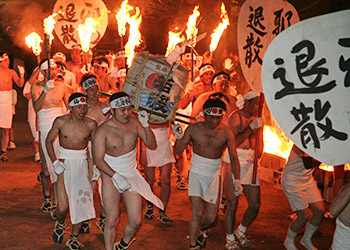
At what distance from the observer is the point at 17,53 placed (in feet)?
87.3

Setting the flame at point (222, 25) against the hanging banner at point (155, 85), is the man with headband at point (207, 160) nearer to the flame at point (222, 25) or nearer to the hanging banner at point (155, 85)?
the hanging banner at point (155, 85)

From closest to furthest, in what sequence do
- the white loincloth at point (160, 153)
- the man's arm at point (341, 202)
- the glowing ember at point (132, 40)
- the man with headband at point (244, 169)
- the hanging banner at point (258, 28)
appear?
the man's arm at point (341, 202), the man with headband at point (244, 169), the hanging banner at point (258, 28), the glowing ember at point (132, 40), the white loincloth at point (160, 153)

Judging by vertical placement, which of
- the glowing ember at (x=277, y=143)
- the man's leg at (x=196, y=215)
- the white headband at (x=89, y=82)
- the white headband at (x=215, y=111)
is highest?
the white headband at (x=215, y=111)

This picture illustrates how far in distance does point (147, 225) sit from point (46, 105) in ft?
9.82

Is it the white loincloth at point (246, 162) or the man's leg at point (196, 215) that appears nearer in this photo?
the man's leg at point (196, 215)

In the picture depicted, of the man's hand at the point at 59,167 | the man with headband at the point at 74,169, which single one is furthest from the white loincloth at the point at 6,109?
the man's hand at the point at 59,167

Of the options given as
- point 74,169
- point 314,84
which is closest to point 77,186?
point 74,169

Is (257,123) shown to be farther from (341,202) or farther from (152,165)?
(341,202)

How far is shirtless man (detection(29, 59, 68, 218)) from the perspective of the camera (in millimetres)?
8258

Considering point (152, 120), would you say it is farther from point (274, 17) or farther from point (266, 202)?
point (266, 202)

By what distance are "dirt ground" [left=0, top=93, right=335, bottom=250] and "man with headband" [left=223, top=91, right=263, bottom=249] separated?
31cm

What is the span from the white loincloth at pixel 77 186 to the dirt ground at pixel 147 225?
1.98ft

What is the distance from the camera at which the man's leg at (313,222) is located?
6777mm

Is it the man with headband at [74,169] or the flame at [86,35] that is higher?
the flame at [86,35]
